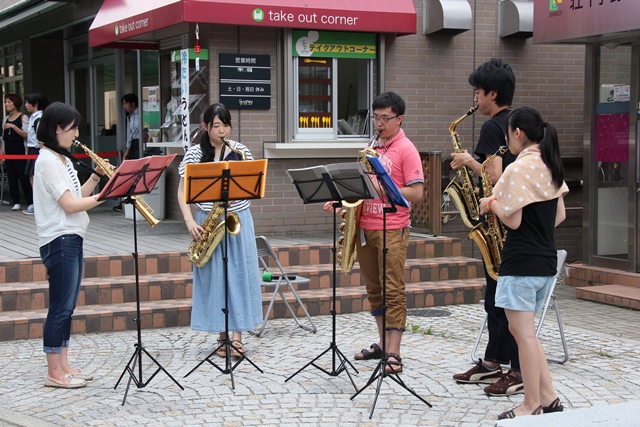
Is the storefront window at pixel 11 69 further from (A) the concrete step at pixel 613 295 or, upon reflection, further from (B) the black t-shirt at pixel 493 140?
(B) the black t-shirt at pixel 493 140

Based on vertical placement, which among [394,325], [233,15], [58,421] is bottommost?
[58,421]

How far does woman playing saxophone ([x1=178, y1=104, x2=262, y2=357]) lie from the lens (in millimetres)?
6922

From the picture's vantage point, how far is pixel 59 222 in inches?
243

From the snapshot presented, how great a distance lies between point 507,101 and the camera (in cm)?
623

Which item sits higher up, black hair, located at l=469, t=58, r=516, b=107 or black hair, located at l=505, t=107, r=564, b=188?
black hair, located at l=469, t=58, r=516, b=107

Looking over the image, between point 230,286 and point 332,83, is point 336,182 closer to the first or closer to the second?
point 230,286

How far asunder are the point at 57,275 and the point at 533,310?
126 inches

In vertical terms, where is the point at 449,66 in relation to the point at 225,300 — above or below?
above

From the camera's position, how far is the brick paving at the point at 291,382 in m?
5.70

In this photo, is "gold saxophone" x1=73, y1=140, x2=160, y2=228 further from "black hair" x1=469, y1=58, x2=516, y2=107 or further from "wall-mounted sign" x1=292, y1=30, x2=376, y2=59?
"wall-mounted sign" x1=292, y1=30, x2=376, y2=59

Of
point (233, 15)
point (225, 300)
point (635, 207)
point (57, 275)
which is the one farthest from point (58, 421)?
point (635, 207)

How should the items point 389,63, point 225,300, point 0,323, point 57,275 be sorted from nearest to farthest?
1. point 57,275
2. point 225,300
3. point 0,323
4. point 389,63

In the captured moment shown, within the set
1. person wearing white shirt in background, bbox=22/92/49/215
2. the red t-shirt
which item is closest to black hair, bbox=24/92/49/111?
person wearing white shirt in background, bbox=22/92/49/215

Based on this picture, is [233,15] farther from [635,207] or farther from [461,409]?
[461,409]
